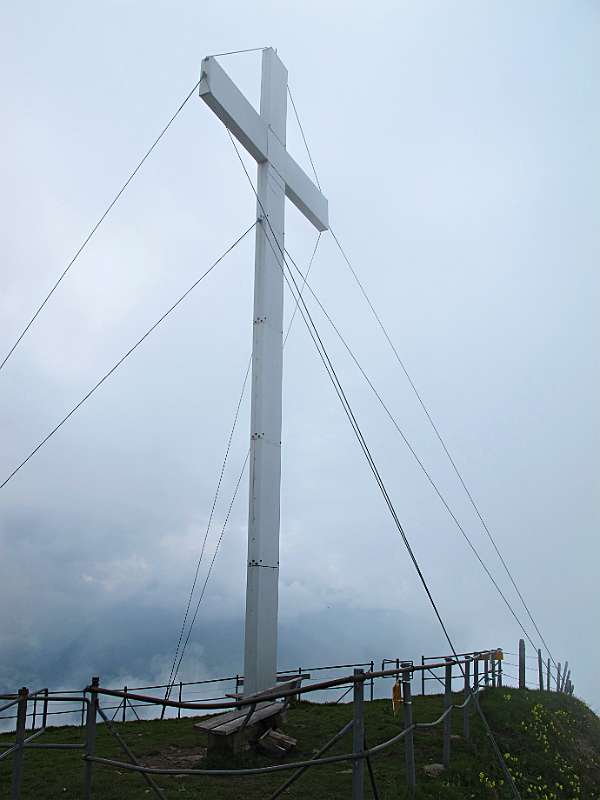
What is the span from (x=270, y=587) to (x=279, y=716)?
1622 millimetres

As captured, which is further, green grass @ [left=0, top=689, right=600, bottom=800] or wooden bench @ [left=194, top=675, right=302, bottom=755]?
wooden bench @ [left=194, top=675, right=302, bottom=755]

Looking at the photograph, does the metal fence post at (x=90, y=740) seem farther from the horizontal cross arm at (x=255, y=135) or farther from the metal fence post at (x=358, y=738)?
the horizontal cross arm at (x=255, y=135)

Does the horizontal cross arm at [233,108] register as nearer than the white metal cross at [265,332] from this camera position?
No

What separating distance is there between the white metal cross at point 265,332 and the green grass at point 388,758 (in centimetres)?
149

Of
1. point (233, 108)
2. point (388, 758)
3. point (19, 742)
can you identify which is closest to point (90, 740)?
point (19, 742)

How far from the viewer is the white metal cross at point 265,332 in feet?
29.8

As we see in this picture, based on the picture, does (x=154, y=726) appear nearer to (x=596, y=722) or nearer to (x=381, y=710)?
(x=381, y=710)

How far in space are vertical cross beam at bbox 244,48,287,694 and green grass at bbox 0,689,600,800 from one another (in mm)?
1325

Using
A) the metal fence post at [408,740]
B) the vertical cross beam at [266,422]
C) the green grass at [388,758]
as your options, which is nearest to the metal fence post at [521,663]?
the green grass at [388,758]

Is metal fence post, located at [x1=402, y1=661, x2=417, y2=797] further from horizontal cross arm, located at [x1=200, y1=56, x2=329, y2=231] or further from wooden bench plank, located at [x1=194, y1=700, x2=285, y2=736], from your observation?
horizontal cross arm, located at [x1=200, y1=56, x2=329, y2=231]

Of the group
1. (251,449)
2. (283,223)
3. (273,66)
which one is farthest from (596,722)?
(273,66)

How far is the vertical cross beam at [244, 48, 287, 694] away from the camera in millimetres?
9031

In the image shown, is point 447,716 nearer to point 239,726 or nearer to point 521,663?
point 239,726

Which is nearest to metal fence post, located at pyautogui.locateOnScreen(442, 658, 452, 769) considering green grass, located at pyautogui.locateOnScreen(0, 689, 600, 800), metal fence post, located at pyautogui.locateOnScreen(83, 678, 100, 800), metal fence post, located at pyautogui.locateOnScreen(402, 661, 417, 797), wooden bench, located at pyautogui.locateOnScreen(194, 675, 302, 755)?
green grass, located at pyautogui.locateOnScreen(0, 689, 600, 800)
